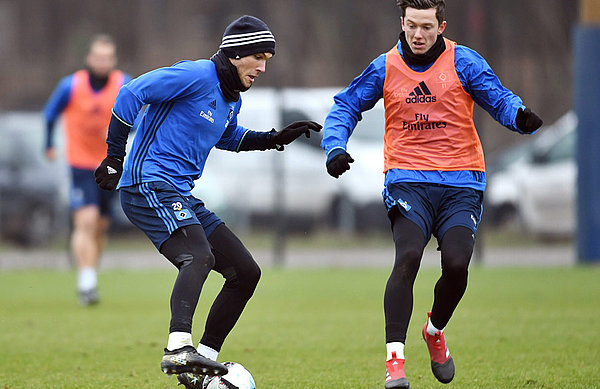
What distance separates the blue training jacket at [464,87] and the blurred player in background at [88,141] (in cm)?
486

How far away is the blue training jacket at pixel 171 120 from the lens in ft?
17.1

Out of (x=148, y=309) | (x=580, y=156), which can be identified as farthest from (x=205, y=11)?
(x=148, y=309)

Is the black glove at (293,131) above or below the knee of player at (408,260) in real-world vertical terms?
above

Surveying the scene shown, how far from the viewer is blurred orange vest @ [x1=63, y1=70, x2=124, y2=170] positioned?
33.1ft

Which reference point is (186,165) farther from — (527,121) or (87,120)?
(87,120)

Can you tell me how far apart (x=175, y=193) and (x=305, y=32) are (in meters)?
13.4

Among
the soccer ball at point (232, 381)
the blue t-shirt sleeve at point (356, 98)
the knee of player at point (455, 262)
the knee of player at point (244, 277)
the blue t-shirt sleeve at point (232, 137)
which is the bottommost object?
the soccer ball at point (232, 381)

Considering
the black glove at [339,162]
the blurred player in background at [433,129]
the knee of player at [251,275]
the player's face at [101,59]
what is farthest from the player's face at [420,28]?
the player's face at [101,59]

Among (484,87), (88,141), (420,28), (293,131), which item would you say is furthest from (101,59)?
(484,87)

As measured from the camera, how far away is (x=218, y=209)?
15.3 metres

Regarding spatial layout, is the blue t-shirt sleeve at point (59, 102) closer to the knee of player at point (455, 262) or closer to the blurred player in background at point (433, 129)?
the blurred player in background at point (433, 129)

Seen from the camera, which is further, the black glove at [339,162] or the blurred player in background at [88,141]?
the blurred player in background at [88,141]

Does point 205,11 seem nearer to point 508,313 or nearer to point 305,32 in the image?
point 305,32

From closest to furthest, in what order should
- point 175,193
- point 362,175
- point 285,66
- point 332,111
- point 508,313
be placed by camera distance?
point 175,193, point 332,111, point 508,313, point 362,175, point 285,66
